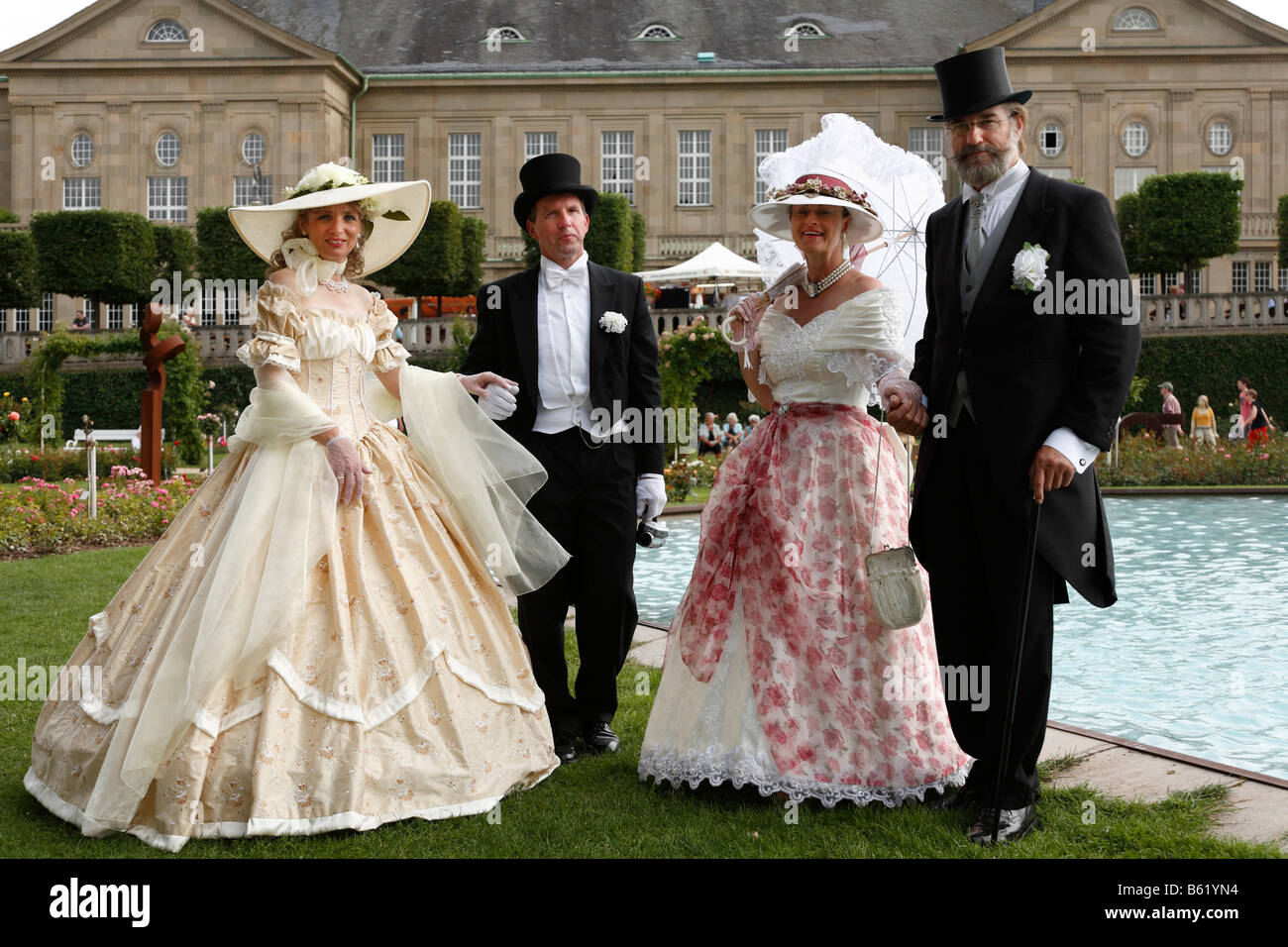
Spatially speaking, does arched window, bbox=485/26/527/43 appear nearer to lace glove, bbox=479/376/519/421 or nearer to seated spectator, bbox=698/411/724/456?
seated spectator, bbox=698/411/724/456

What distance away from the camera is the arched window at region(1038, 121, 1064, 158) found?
4138 centimetres

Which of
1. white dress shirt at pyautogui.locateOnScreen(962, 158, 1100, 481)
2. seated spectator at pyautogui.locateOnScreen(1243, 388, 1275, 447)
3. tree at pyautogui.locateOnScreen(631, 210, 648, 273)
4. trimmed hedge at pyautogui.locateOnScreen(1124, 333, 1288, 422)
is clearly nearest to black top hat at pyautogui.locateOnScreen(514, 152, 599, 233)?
white dress shirt at pyautogui.locateOnScreen(962, 158, 1100, 481)

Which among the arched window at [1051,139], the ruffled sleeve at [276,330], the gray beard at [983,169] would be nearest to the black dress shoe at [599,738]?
A: the ruffled sleeve at [276,330]

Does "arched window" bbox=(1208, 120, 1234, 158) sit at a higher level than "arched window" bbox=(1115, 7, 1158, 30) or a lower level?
lower

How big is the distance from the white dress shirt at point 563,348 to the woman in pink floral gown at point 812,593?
773 millimetres

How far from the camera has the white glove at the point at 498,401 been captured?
485cm

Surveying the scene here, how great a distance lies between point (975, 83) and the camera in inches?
154

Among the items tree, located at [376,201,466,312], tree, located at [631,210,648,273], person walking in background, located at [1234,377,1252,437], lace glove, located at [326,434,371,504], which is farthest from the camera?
tree, located at [631,210,648,273]

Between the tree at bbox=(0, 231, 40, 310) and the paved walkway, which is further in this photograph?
the tree at bbox=(0, 231, 40, 310)

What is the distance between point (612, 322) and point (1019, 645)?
7.12 ft

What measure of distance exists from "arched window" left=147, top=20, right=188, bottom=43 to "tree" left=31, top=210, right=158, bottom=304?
10690mm

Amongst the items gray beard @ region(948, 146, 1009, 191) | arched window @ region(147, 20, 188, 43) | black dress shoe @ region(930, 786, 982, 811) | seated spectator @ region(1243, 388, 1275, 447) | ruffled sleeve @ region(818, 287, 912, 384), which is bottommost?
black dress shoe @ region(930, 786, 982, 811)

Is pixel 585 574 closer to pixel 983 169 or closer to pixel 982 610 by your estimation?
pixel 982 610
